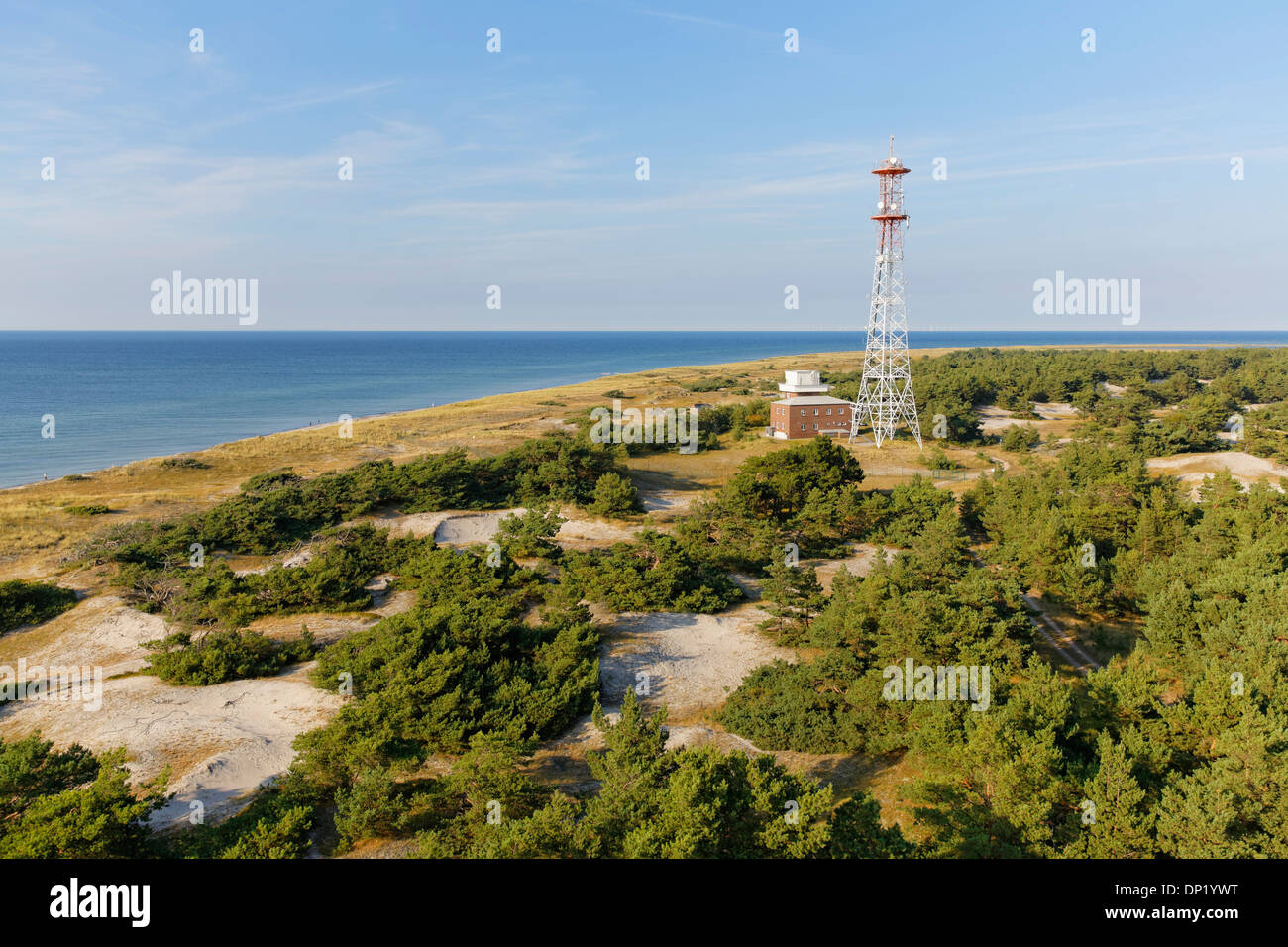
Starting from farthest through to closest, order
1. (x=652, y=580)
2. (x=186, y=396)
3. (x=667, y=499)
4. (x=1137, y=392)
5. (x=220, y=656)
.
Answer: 1. (x=186, y=396)
2. (x=1137, y=392)
3. (x=667, y=499)
4. (x=652, y=580)
5. (x=220, y=656)

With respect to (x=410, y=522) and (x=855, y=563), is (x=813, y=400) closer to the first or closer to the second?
(x=855, y=563)

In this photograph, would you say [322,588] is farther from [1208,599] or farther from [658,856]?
[1208,599]

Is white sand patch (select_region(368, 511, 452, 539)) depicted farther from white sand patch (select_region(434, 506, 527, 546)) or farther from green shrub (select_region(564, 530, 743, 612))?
green shrub (select_region(564, 530, 743, 612))

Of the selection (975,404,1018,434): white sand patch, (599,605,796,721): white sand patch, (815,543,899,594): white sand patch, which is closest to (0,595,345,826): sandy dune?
(599,605,796,721): white sand patch

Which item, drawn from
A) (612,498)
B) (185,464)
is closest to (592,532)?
(612,498)
